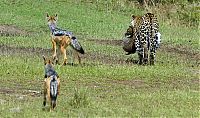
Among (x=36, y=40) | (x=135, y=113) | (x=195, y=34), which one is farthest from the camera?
(x=195, y=34)

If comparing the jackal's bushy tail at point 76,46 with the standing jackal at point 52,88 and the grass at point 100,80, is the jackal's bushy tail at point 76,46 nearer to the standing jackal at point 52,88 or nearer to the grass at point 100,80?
the grass at point 100,80

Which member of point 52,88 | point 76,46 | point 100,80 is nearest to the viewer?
point 52,88

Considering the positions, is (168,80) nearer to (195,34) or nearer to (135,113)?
(135,113)

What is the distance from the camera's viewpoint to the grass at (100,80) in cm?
1227

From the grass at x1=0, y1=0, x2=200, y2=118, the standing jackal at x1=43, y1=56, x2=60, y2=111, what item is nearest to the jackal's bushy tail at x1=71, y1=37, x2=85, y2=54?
the grass at x1=0, y1=0, x2=200, y2=118

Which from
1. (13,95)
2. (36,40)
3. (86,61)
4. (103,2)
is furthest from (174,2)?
(13,95)

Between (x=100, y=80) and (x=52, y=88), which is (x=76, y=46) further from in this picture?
(x=52, y=88)

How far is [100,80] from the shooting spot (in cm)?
1667

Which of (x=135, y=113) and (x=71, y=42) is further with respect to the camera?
(x=71, y=42)

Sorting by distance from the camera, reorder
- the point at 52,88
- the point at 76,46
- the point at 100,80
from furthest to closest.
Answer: the point at 76,46
the point at 100,80
the point at 52,88

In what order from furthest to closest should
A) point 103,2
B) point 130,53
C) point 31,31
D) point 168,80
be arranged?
1. point 103,2
2. point 31,31
3. point 130,53
4. point 168,80

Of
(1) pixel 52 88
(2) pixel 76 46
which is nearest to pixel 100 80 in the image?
(2) pixel 76 46

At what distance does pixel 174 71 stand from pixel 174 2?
2038 cm

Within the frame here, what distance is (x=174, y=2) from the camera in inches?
1527
